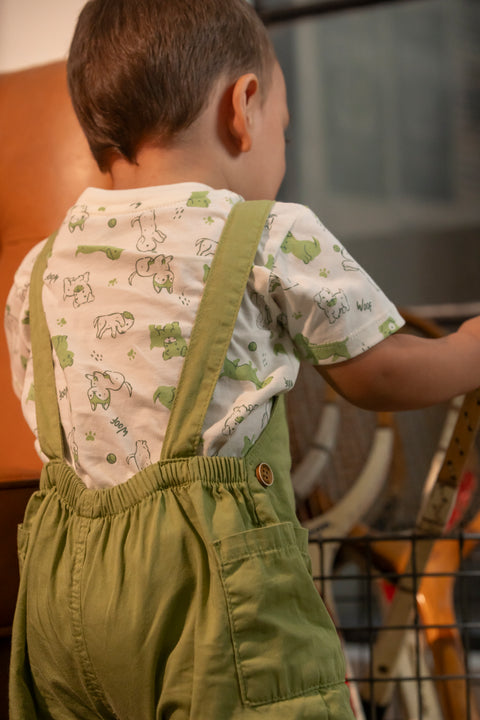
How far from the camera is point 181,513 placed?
634 millimetres

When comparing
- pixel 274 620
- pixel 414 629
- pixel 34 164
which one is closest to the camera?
pixel 274 620

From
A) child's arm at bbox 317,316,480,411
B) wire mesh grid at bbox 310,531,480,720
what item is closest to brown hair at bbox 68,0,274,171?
child's arm at bbox 317,316,480,411

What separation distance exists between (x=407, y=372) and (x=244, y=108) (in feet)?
1.00

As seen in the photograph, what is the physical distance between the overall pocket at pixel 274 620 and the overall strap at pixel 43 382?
0.64 feet

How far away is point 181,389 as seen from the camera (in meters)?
0.65

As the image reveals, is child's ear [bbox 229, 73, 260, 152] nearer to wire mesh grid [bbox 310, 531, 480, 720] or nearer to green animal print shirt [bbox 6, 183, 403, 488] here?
green animal print shirt [bbox 6, 183, 403, 488]

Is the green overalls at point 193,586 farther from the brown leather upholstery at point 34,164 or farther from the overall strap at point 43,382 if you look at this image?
the brown leather upholstery at point 34,164

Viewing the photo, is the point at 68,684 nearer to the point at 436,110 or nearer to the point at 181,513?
the point at 181,513

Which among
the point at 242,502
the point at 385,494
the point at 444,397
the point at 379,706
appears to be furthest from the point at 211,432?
the point at 385,494

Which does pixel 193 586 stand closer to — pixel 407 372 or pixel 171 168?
pixel 407 372

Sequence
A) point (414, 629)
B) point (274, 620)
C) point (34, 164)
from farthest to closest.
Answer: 1. point (34, 164)
2. point (414, 629)
3. point (274, 620)

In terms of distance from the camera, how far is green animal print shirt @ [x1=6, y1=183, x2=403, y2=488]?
26.0 inches

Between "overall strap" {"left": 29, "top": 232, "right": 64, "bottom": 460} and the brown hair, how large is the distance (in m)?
0.17

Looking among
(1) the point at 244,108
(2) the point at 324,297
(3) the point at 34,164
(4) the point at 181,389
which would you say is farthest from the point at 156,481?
(3) the point at 34,164
